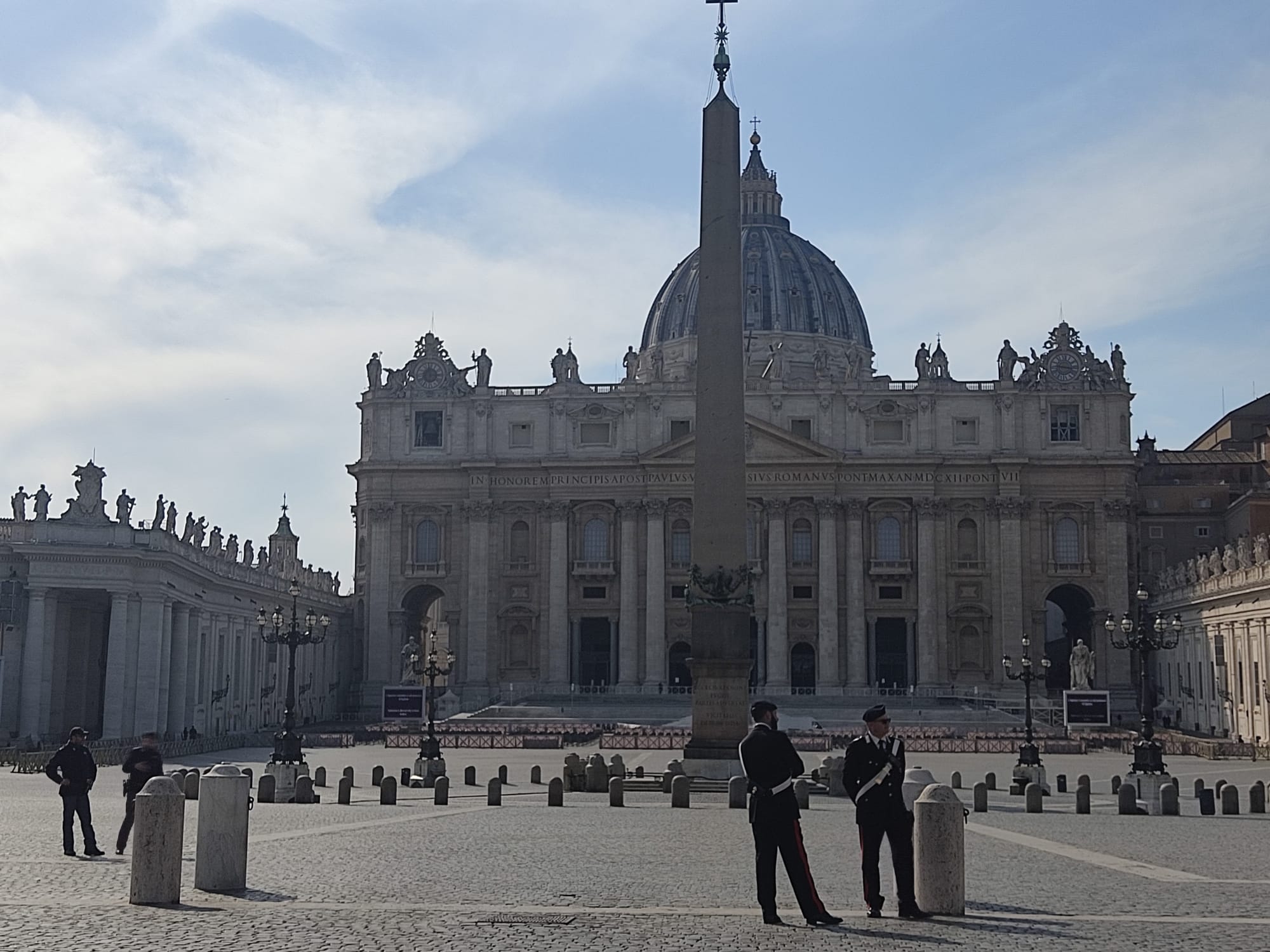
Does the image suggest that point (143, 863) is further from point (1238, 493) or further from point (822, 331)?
point (822, 331)

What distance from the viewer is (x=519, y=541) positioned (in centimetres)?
8956

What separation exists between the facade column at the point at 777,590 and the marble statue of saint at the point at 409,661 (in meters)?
18.2

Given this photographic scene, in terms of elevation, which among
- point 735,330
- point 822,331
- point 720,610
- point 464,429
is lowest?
point 720,610

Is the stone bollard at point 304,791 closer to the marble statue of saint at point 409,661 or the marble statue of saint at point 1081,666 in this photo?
the marble statue of saint at point 409,661

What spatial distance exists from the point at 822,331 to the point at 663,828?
9671 cm

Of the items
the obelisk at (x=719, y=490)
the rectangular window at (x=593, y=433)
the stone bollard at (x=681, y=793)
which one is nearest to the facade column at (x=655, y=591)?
the rectangular window at (x=593, y=433)

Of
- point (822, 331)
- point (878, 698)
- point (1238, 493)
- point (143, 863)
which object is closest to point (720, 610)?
point (143, 863)

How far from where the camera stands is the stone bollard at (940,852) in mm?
13203

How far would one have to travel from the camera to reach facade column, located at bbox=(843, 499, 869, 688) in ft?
280

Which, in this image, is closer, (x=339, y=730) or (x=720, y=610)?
(x=720, y=610)

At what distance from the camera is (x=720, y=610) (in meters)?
30.4

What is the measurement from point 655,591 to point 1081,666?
24.1 metres

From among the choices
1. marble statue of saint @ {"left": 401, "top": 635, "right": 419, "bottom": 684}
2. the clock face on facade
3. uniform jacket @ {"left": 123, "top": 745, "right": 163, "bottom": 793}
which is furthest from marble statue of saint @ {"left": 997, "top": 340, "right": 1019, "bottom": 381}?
uniform jacket @ {"left": 123, "top": 745, "right": 163, "bottom": 793}

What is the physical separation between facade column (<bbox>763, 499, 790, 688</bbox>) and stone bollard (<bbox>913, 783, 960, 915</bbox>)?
237 feet
